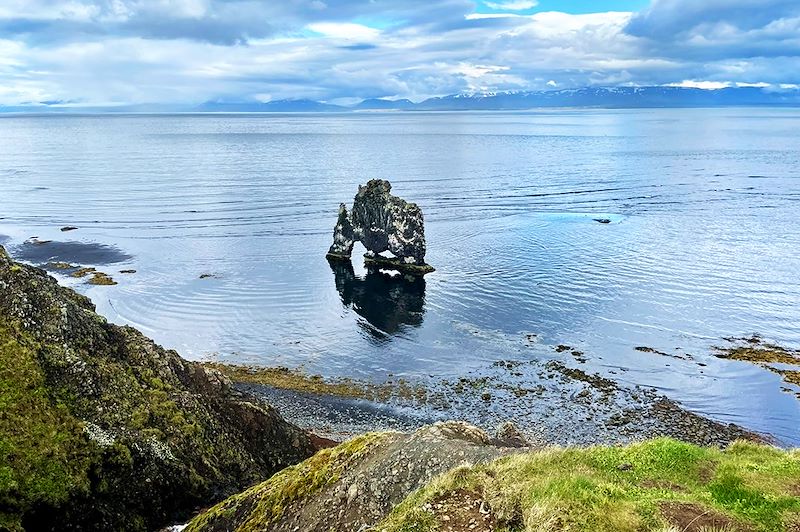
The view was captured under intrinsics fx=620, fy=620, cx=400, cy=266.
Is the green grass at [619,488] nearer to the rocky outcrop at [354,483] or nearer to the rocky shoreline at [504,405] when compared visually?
the rocky outcrop at [354,483]

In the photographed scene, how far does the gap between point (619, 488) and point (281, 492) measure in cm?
933

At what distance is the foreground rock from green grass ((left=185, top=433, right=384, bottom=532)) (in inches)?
1.4

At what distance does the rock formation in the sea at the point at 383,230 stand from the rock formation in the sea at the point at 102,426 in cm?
5104

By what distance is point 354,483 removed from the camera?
54.3 ft

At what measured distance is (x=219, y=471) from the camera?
24250 millimetres

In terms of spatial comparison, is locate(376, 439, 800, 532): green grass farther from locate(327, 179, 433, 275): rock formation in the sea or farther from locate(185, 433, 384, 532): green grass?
locate(327, 179, 433, 275): rock formation in the sea

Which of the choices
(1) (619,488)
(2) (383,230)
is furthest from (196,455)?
(2) (383,230)

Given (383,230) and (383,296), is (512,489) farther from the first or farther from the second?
(383,230)

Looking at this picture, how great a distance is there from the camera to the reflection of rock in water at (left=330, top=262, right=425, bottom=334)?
60.7 meters

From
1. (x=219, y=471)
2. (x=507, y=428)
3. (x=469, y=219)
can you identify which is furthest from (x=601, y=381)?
(x=469, y=219)

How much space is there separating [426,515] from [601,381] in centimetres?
3504

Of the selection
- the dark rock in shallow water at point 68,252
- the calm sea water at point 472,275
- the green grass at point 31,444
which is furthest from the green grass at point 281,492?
the dark rock in shallow water at point 68,252

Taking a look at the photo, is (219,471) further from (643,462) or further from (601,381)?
(601,381)

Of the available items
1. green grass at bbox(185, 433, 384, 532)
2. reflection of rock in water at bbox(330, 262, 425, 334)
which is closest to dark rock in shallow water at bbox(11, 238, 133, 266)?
reflection of rock in water at bbox(330, 262, 425, 334)
